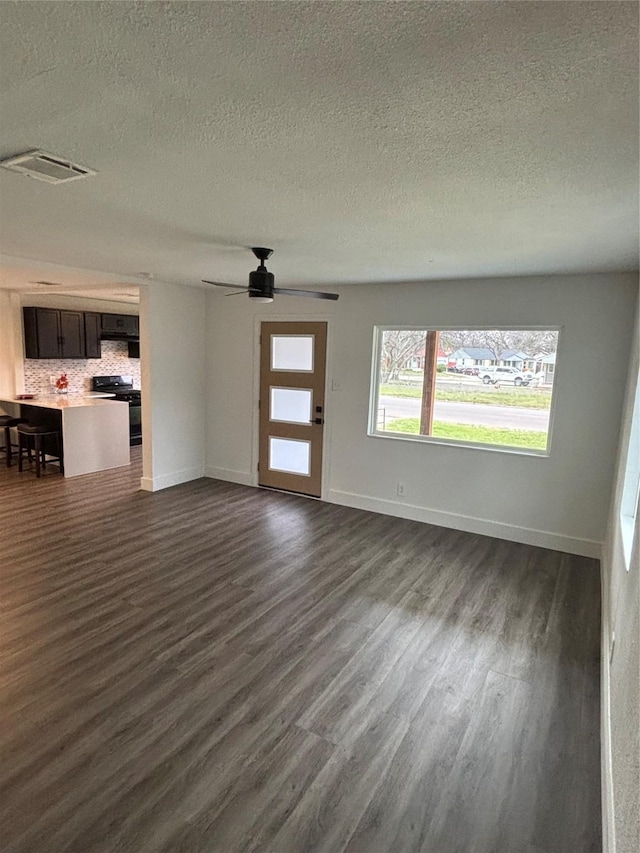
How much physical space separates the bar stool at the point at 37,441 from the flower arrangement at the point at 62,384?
1209 millimetres

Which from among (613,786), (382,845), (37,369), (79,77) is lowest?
(382,845)

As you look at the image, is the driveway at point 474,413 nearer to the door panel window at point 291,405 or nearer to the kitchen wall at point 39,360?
the door panel window at point 291,405

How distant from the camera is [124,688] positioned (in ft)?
8.13

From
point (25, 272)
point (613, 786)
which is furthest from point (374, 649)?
point (25, 272)

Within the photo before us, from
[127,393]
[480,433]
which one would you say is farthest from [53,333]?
[480,433]

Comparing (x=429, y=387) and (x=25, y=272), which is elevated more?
(x=25, y=272)

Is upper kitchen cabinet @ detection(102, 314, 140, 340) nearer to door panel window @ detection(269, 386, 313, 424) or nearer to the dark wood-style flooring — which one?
door panel window @ detection(269, 386, 313, 424)

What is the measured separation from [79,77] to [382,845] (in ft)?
8.86

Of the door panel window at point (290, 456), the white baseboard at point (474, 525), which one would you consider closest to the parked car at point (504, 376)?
the white baseboard at point (474, 525)

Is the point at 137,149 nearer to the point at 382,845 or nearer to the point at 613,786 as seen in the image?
the point at 382,845

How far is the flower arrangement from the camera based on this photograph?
7852 millimetres

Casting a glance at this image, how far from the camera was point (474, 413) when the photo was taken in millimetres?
4871

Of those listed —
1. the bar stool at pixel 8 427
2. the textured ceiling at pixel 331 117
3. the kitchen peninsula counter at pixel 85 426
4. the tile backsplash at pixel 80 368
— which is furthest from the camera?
the tile backsplash at pixel 80 368

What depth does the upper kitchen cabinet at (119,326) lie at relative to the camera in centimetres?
845
